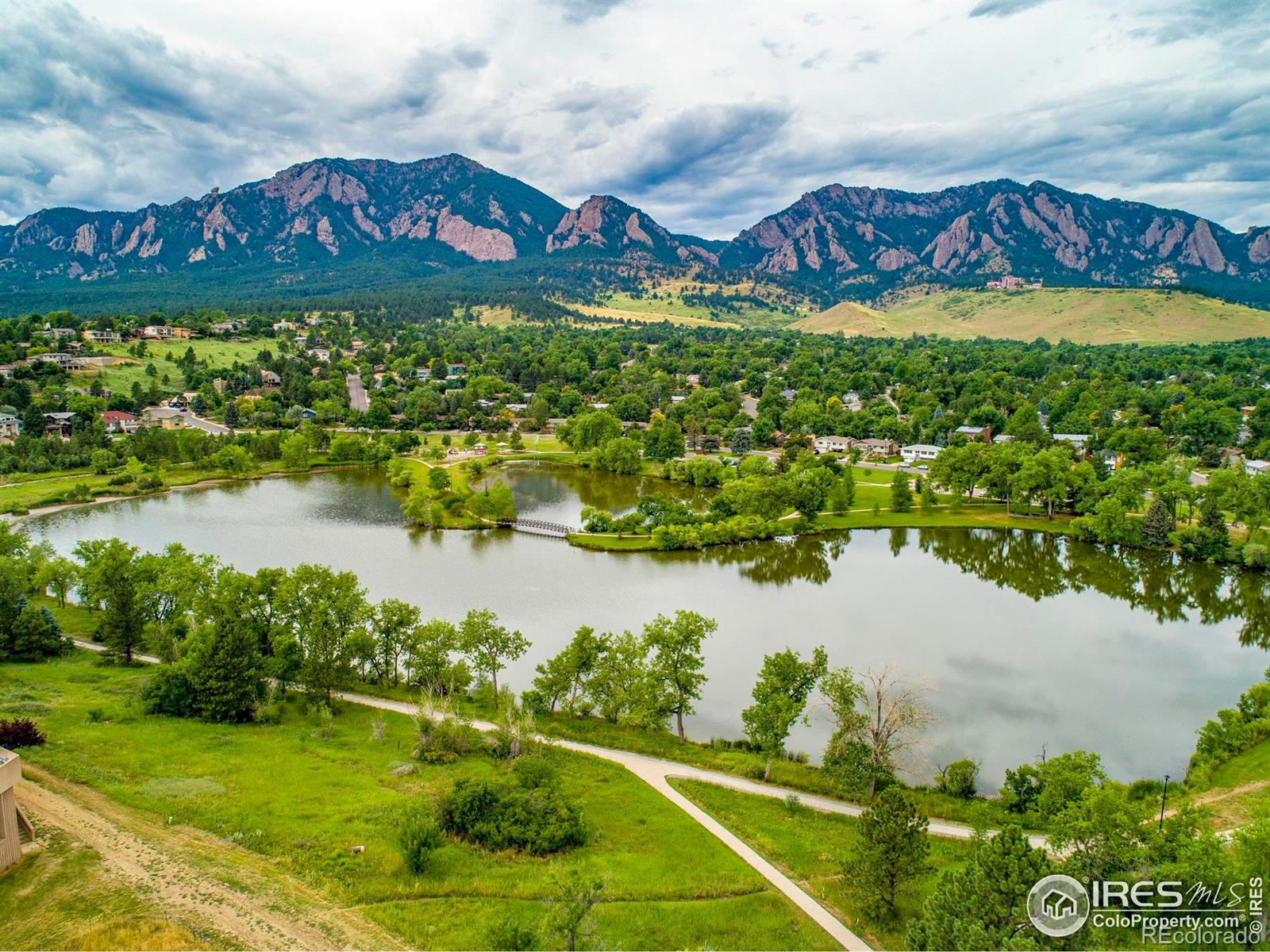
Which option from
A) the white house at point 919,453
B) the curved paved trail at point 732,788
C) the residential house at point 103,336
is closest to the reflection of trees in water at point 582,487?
the white house at point 919,453

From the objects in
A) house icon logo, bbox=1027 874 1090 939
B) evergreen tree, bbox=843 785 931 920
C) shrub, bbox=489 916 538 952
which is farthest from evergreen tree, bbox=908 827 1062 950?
shrub, bbox=489 916 538 952

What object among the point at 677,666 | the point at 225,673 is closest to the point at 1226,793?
the point at 677,666

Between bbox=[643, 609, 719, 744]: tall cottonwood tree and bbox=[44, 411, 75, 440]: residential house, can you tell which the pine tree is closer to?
bbox=[643, 609, 719, 744]: tall cottonwood tree

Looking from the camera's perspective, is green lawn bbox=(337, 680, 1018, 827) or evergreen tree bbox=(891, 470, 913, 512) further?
evergreen tree bbox=(891, 470, 913, 512)

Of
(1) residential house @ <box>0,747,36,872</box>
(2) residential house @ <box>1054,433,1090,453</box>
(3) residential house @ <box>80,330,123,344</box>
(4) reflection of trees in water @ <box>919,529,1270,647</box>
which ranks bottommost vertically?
(4) reflection of trees in water @ <box>919,529,1270,647</box>

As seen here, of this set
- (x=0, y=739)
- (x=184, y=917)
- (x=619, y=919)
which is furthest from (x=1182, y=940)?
(x=0, y=739)

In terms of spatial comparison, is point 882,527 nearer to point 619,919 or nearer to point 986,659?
point 986,659

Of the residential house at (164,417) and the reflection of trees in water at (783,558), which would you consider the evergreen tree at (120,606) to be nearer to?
the reflection of trees in water at (783,558)
